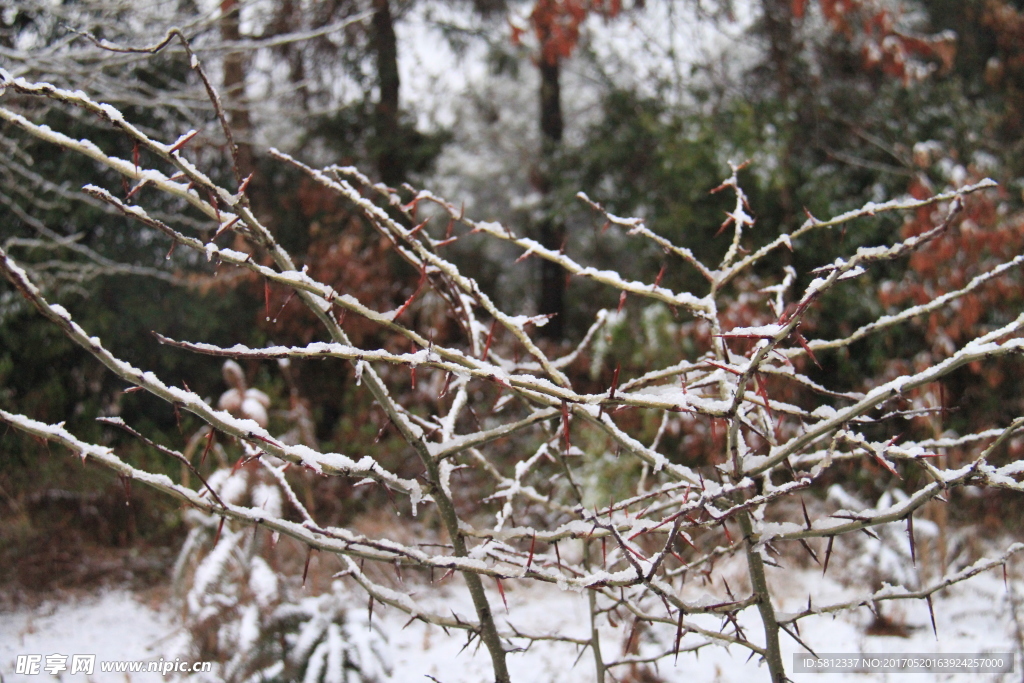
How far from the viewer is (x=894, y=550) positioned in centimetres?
337

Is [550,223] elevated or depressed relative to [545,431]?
elevated

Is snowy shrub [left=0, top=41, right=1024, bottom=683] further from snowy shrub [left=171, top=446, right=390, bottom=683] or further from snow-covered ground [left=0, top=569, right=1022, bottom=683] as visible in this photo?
snow-covered ground [left=0, top=569, right=1022, bottom=683]

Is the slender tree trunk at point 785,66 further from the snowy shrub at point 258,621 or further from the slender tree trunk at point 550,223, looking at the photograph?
the snowy shrub at point 258,621

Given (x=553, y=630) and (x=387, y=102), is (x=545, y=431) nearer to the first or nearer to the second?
(x=553, y=630)

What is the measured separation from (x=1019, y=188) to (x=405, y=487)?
6149mm

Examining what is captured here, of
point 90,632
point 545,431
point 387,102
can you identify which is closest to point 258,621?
point 90,632

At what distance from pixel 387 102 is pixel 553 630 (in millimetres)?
6301

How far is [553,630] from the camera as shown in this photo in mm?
2074

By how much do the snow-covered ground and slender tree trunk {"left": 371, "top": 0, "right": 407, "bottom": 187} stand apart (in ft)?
14.9

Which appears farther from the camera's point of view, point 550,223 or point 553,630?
point 550,223

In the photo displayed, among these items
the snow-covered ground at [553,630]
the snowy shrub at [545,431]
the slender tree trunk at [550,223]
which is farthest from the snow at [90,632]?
the slender tree trunk at [550,223]

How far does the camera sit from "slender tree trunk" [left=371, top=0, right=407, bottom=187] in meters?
7.00

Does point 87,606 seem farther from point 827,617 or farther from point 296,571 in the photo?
point 827,617

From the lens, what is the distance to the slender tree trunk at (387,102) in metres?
7.00
